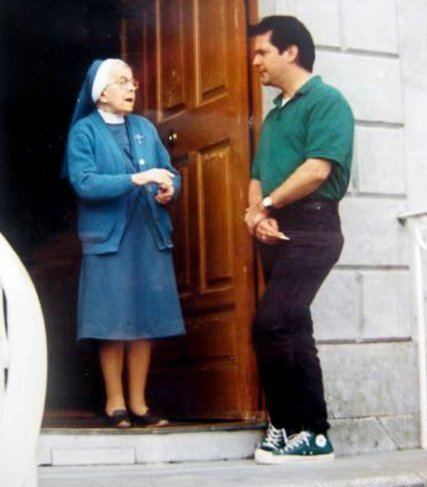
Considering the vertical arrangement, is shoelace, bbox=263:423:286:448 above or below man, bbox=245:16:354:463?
below

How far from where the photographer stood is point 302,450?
5.32m

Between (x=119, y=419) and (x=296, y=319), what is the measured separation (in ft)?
3.18

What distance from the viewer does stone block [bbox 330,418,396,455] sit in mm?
5828

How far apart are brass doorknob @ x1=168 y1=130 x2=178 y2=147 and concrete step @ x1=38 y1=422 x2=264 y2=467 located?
1569 mm

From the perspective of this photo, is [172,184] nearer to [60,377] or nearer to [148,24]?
[148,24]

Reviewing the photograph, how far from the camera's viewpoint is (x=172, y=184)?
230 inches

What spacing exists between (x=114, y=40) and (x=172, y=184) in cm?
167

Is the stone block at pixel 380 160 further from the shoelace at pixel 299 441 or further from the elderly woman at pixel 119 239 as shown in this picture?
the shoelace at pixel 299 441

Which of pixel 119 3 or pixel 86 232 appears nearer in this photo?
pixel 86 232

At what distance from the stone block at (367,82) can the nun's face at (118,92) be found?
36.6 inches

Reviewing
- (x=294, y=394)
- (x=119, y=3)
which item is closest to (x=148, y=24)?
(x=119, y=3)

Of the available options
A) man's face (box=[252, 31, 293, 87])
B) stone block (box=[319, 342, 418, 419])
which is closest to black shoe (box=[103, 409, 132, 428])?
stone block (box=[319, 342, 418, 419])

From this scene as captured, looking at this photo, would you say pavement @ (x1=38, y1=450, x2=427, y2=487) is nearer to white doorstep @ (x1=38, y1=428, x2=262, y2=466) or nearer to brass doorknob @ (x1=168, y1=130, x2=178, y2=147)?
white doorstep @ (x1=38, y1=428, x2=262, y2=466)

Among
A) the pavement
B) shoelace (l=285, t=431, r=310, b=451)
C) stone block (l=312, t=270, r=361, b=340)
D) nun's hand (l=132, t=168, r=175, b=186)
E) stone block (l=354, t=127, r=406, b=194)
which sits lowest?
the pavement
